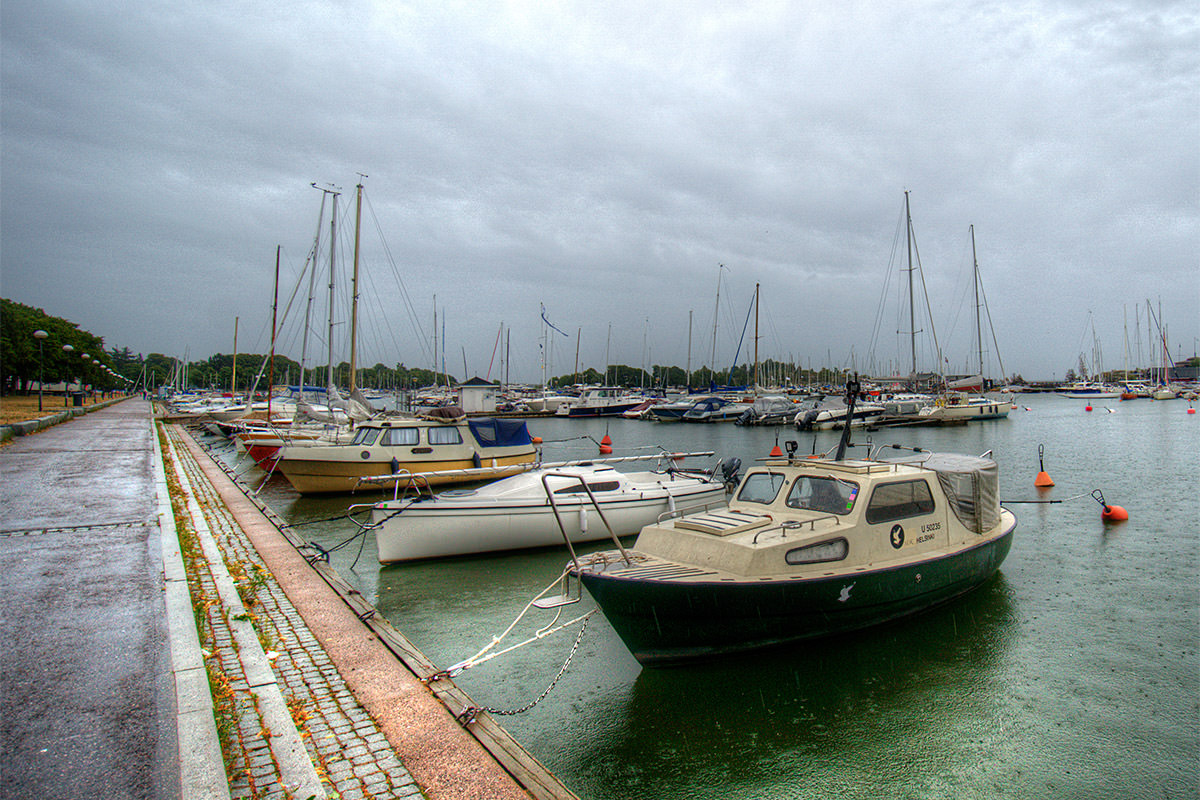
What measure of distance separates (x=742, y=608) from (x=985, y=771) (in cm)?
259

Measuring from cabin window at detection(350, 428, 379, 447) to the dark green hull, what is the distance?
1478 centimetres

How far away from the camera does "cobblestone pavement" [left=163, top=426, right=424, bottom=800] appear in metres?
4.27

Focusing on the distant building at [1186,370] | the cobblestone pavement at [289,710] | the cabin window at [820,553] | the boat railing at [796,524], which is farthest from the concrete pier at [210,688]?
the distant building at [1186,370]

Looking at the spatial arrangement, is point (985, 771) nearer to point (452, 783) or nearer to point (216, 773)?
point (452, 783)

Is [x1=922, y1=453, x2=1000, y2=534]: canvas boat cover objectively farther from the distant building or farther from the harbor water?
the distant building

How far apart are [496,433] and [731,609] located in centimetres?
1492

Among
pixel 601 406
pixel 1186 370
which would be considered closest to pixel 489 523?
pixel 601 406

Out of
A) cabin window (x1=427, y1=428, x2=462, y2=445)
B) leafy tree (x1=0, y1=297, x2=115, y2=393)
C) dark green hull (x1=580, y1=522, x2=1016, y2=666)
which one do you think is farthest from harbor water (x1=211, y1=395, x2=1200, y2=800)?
leafy tree (x1=0, y1=297, x2=115, y2=393)

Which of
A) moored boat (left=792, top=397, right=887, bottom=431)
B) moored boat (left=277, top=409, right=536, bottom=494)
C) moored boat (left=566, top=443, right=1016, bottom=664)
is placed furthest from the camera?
moored boat (left=792, top=397, right=887, bottom=431)

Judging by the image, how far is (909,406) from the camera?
54875mm

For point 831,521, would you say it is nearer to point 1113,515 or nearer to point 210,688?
point 210,688

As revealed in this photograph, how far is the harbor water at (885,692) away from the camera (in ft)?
19.0

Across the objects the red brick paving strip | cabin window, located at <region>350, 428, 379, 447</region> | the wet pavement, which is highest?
cabin window, located at <region>350, 428, 379, 447</region>

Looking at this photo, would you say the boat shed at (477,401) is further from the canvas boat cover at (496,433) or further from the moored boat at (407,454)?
the moored boat at (407,454)
